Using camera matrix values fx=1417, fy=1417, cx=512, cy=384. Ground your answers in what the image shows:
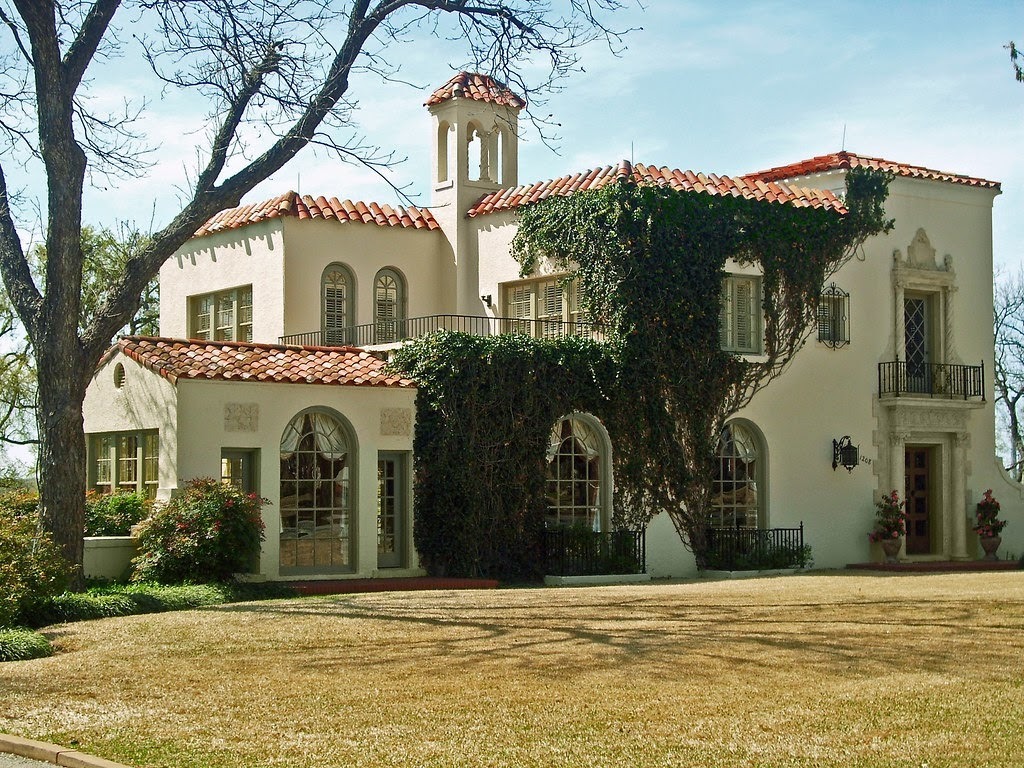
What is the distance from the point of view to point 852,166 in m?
27.7

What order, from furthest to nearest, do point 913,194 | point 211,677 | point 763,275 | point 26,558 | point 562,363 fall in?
point 913,194, point 763,275, point 562,363, point 26,558, point 211,677

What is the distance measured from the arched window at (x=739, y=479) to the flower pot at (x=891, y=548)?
104 inches

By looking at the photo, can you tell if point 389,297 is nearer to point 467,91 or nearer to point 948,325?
point 467,91

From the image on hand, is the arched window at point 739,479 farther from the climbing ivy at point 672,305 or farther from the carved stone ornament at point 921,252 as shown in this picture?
the carved stone ornament at point 921,252

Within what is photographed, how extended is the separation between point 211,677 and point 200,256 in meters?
18.4

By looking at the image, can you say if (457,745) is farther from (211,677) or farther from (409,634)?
(409,634)

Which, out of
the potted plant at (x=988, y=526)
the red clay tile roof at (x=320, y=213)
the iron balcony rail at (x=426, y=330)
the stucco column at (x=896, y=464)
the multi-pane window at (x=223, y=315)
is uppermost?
the red clay tile roof at (x=320, y=213)

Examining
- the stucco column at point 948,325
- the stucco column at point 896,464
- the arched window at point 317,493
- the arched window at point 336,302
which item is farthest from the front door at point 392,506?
the stucco column at point 948,325

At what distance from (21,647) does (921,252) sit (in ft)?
66.7

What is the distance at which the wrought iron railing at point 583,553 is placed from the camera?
23672 mm

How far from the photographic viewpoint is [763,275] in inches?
1042

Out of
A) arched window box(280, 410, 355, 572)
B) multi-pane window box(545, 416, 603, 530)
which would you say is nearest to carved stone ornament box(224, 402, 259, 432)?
arched window box(280, 410, 355, 572)

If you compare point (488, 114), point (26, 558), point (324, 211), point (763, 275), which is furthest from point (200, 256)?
point (26, 558)

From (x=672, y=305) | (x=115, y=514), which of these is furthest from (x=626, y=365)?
(x=115, y=514)
